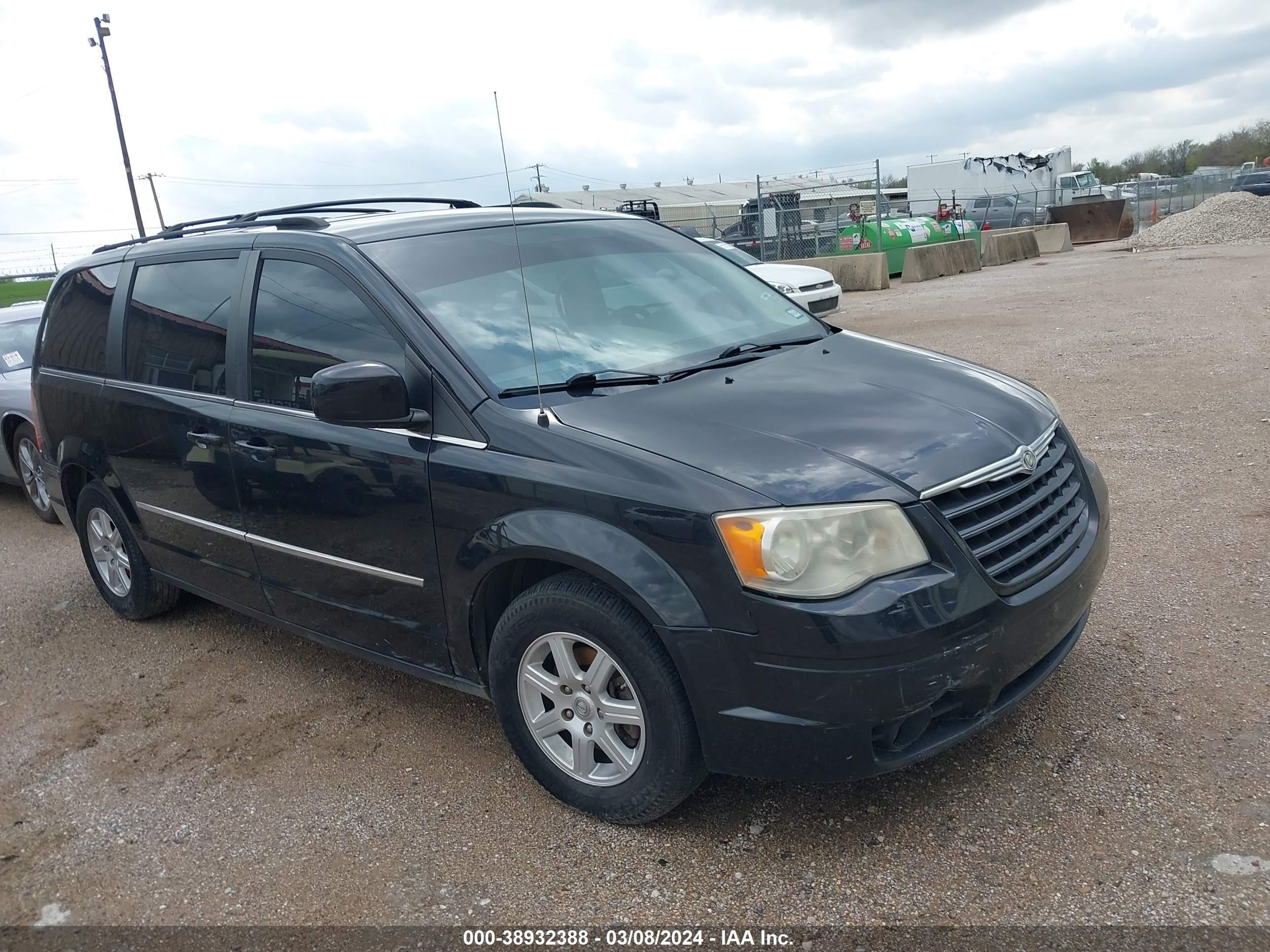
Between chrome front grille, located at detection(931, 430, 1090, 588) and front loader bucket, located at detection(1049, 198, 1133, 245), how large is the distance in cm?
3182

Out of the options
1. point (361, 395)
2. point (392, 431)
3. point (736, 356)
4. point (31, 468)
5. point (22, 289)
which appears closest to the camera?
point (361, 395)

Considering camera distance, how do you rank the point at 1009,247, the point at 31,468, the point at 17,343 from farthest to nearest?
the point at 1009,247 < the point at 17,343 < the point at 31,468

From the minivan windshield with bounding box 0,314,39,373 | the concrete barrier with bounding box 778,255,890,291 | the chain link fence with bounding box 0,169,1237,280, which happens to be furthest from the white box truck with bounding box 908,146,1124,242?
the minivan windshield with bounding box 0,314,39,373

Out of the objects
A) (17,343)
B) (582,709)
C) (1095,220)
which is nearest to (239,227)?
(582,709)

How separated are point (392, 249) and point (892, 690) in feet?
7.45

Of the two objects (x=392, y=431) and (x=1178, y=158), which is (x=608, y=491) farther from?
(x=1178, y=158)

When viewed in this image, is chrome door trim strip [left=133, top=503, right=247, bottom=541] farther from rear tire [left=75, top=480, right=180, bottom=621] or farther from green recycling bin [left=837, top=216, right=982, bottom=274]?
green recycling bin [left=837, top=216, right=982, bottom=274]

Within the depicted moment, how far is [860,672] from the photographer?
254 centimetres

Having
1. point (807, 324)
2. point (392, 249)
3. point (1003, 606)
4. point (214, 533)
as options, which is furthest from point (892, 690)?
point (214, 533)

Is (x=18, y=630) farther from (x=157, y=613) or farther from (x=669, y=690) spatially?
(x=669, y=690)

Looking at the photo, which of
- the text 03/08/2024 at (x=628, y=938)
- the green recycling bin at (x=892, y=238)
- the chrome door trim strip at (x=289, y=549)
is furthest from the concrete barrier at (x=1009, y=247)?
the text 03/08/2024 at (x=628, y=938)

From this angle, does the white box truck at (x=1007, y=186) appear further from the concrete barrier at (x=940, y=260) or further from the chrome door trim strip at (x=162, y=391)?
the chrome door trim strip at (x=162, y=391)

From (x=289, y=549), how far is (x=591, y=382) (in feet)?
4.67

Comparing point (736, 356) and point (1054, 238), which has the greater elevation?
point (736, 356)
